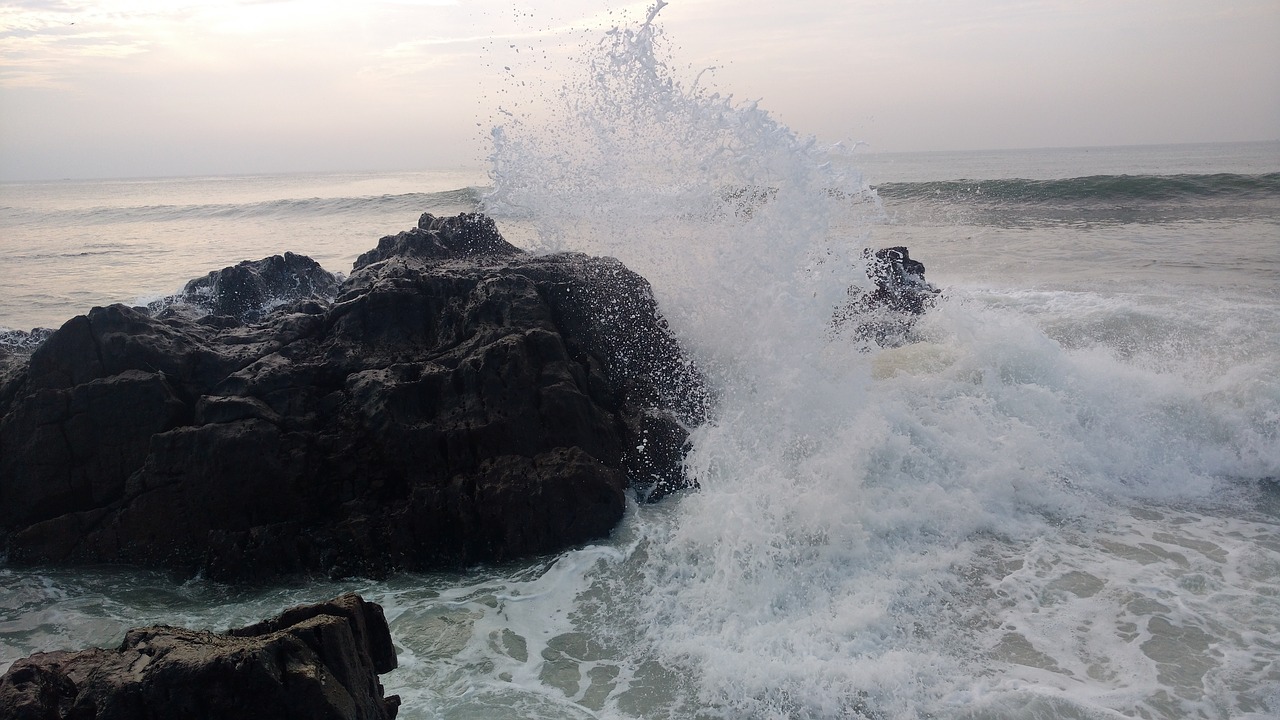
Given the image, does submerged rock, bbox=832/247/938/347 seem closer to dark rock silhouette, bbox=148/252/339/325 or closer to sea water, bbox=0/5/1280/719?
sea water, bbox=0/5/1280/719

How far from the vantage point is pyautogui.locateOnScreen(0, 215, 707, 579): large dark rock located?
5023mm

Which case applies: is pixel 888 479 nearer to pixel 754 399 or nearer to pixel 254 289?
pixel 754 399

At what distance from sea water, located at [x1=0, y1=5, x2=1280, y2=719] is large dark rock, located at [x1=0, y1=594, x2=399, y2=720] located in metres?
1.06

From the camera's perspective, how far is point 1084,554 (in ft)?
16.3

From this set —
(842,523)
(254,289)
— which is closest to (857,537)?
(842,523)

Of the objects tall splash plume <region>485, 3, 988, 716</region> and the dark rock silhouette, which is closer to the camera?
tall splash plume <region>485, 3, 988, 716</region>

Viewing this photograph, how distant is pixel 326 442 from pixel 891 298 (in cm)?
639

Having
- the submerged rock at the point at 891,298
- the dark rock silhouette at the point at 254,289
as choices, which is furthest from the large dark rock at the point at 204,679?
the dark rock silhouette at the point at 254,289

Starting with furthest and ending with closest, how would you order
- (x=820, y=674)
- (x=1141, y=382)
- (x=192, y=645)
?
(x=1141, y=382), (x=820, y=674), (x=192, y=645)

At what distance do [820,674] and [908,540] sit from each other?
1.58 metres

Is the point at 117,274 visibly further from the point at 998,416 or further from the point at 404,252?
the point at 998,416

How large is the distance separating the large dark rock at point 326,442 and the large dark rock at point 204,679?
2096 mm

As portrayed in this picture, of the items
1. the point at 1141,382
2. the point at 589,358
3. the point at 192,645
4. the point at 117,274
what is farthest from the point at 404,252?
the point at 117,274

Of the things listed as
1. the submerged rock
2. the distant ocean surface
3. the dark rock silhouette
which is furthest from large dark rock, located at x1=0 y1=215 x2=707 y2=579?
the submerged rock
